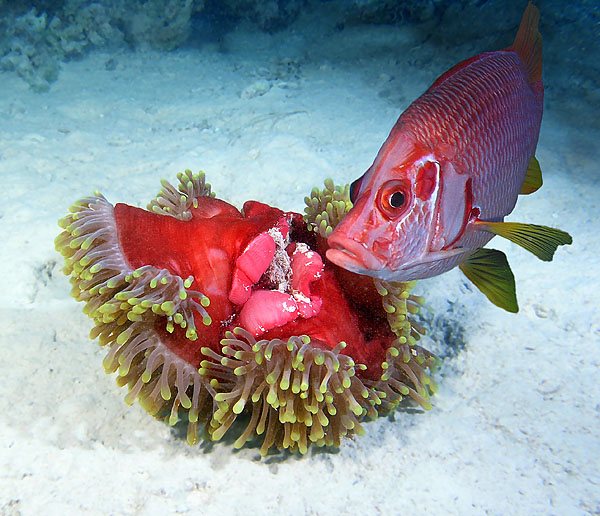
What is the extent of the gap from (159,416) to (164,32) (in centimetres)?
772

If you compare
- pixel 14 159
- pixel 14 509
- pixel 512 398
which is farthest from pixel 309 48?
pixel 14 509

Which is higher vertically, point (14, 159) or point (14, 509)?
point (14, 159)

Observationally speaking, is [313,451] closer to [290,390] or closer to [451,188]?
[290,390]

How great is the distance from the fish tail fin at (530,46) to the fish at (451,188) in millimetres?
74

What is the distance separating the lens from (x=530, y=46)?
180 cm

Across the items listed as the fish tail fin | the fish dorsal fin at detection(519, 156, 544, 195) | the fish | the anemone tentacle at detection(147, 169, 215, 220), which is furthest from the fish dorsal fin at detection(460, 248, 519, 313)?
the anemone tentacle at detection(147, 169, 215, 220)

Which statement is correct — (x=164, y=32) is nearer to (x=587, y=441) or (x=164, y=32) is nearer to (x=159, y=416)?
(x=159, y=416)

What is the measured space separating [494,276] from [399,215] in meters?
0.54

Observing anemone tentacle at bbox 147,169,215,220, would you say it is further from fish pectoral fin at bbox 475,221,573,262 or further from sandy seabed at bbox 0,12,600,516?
fish pectoral fin at bbox 475,221,573,262

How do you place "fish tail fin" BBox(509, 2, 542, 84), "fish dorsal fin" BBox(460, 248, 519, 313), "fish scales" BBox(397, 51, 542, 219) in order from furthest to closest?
"fish tail fin" BBox(509, 2, 542, 84) → "fish dorsal fin" BBox(460, 248, 519, 313) → "fish scales" BBox(397, 51, 542, 219)

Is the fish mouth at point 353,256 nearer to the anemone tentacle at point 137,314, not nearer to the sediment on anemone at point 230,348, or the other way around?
the sediment on anemone at point 230,348

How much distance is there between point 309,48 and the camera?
24.9ft

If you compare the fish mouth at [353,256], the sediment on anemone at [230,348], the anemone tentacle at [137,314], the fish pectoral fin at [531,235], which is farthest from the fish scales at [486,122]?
the anemone tentacle at [137,314]

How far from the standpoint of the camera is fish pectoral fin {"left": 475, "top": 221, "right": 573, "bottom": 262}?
4.43 ft
